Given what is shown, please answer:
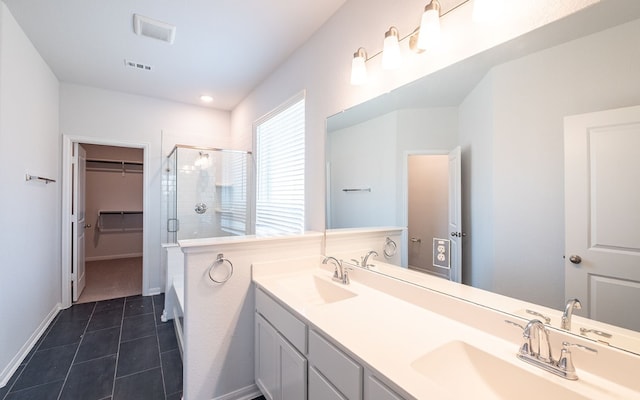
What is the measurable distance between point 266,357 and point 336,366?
79 centimetres

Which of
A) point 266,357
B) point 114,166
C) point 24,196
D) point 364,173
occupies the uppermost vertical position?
point 114,166

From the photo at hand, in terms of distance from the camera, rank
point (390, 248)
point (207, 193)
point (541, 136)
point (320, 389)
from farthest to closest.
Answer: point (207, 193) < point (390, 248) < point (320, 389) < point (541, 136)

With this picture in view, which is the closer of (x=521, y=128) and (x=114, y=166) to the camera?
(x=521, y=128)

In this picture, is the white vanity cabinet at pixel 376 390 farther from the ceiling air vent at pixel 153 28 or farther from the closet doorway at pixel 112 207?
the closet doorway at pixel 112 207

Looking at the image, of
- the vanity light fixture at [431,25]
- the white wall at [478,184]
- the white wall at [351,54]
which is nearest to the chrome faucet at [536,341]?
the white wall at [478,184]

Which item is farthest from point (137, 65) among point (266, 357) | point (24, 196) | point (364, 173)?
point (266, 357)

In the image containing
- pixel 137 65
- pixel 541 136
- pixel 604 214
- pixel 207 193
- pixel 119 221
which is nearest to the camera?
pixel 604 214

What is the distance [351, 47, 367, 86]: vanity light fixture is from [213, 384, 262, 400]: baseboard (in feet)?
6.90

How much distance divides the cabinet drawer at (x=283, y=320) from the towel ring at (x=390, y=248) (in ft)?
2.14

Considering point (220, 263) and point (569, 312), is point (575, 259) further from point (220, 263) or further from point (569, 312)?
point (220, 263)

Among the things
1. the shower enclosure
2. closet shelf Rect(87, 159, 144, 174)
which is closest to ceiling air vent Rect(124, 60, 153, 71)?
the shower enclosure

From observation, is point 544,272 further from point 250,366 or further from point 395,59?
point 250,366

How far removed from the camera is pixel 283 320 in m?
1.40

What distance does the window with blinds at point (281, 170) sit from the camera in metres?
2.54
